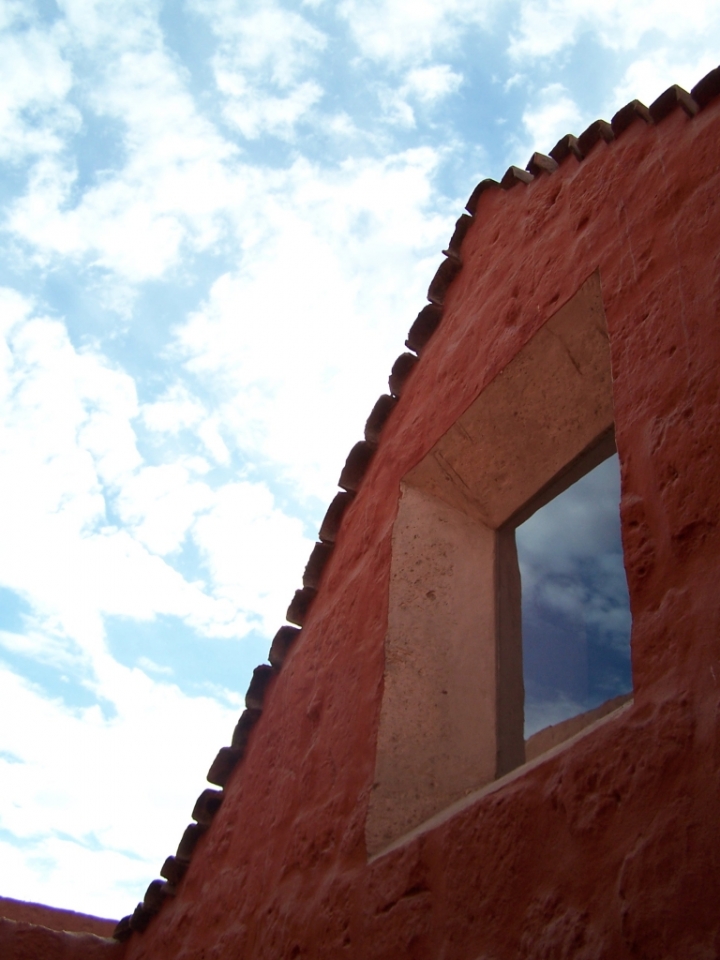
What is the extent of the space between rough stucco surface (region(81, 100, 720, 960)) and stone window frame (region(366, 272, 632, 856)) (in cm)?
7

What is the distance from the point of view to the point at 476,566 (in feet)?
11.0

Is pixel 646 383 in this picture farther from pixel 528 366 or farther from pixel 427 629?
pixel 427 629

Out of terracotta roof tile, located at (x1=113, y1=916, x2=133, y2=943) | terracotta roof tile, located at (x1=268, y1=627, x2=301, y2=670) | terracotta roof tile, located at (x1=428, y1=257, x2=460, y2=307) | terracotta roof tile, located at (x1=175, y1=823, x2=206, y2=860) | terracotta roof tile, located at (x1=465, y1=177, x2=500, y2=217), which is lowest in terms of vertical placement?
terracotta roof tile, located at (x1=113, y1=916, x2=133, y2=943)

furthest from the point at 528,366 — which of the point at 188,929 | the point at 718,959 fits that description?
the point at 188,929

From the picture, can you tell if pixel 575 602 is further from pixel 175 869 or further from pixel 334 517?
pixel 175 869

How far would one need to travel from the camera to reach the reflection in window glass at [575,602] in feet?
10.1

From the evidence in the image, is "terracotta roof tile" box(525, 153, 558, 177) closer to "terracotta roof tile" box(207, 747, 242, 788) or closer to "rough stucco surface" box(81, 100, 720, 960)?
"rough stucco surface" box(81, 100, 720, 960)

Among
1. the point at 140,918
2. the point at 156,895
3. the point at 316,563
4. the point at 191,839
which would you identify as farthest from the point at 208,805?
the point at 316,563

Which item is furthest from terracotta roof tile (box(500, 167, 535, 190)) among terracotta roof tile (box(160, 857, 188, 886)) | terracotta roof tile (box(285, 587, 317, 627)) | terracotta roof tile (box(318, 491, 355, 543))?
terracotta roof tile (box(160, 857, 188, 886))

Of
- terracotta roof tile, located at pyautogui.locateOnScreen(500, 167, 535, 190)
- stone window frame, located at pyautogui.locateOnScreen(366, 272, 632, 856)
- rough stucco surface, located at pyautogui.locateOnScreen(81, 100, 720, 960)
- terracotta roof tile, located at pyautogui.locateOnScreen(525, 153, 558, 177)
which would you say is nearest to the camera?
rough stucco surface, located at pyautogui.locateOnScreen(81, 100, 720, 960)

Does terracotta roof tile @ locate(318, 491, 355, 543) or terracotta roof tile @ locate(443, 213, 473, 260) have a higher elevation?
terracotta roof tile @ locate(443, 213, 473, 260)

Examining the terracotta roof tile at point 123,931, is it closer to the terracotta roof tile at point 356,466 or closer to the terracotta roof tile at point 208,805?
the terracotta roof tile at point 208,805

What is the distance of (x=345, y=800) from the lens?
2.86 meters

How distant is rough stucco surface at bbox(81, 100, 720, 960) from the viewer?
1.72m
